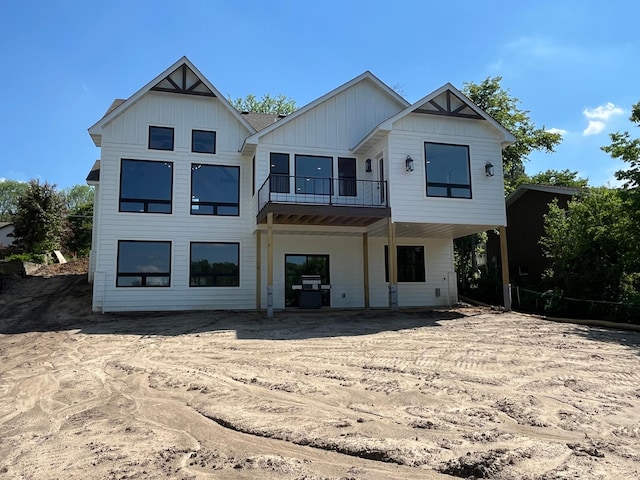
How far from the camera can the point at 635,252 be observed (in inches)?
489

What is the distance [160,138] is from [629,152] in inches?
574

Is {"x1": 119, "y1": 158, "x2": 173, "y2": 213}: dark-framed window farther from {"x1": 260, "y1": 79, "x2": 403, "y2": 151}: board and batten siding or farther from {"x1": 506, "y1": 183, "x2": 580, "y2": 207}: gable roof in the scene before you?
{"x1": 506, "y1": 183, "x2": 580, "y2": 207}: gable roof

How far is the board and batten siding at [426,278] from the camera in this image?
16.0m

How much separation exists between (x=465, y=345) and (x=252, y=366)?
13.5ft

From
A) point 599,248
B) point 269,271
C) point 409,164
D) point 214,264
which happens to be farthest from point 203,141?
point 599,248

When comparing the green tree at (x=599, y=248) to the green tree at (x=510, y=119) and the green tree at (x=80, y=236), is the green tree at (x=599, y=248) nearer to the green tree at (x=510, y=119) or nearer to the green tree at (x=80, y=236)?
the green tree at (x=510, y=119)

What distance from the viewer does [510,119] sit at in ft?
77.0

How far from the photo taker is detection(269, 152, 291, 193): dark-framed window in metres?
14.4

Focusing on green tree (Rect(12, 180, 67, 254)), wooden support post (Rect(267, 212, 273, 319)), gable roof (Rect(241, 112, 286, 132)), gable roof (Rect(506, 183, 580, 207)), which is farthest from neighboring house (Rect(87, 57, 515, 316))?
green tree (Rect(12, 180, 67, 254))

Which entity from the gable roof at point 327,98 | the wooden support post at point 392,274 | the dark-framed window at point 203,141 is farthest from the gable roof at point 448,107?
the dark-framed window at point 203,141

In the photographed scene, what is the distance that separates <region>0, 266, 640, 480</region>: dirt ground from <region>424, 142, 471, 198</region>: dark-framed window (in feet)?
18.0

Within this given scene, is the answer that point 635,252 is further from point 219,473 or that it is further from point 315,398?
point 219,473

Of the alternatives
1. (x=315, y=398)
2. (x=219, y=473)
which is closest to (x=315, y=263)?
(x=315, y=398)

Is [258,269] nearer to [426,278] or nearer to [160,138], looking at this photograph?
[160,138]
